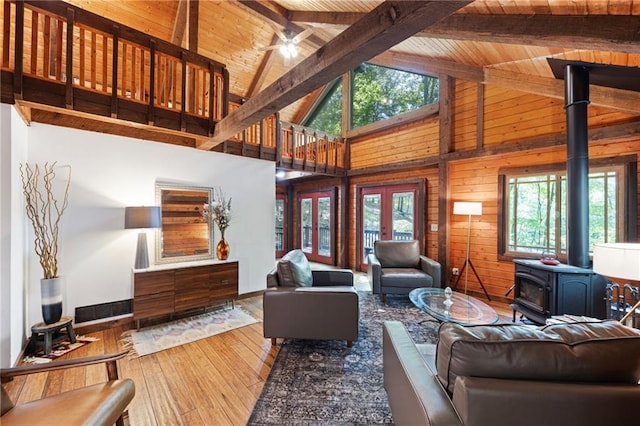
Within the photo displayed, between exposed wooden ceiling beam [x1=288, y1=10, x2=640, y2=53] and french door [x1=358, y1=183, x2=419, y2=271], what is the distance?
3.38m

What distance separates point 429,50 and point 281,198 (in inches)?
217

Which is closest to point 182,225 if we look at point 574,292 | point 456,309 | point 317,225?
point 456,309

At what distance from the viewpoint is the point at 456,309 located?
2.88 metres

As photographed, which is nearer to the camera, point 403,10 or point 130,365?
point 403,10

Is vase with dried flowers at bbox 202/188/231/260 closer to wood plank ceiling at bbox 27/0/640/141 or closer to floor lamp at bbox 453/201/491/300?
wood plank ceiling at bbox 27/0/640/141

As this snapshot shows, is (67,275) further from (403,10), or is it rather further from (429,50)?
(429,50)

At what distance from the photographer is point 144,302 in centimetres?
322

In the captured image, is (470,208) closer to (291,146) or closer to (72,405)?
(291,146)

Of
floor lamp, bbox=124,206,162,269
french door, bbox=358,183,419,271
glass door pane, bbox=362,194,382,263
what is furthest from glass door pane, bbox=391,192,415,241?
floor lamp, bbox=124,206,162,269

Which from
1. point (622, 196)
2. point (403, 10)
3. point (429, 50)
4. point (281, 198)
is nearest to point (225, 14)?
point (429, 50)

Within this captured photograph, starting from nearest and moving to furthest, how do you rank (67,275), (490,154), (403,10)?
(403,10) → (67,275) → (490,154)

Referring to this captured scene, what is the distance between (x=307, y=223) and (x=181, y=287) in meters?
4.80

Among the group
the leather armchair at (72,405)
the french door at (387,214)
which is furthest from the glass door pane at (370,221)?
the leather armchair at (72,405)

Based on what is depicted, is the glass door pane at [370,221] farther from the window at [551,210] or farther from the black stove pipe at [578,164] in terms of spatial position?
the black stove pipe at [578,164]
